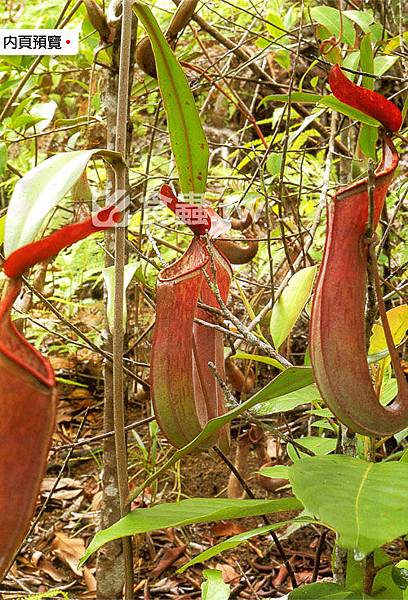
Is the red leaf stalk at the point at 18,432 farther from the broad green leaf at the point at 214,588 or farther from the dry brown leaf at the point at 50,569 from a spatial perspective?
the dry brown leaf at the point at 50,569

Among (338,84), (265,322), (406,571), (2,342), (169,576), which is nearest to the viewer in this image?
(2,342)

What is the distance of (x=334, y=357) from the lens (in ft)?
1.78

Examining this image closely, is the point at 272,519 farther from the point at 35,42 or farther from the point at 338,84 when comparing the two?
the point at 338,84

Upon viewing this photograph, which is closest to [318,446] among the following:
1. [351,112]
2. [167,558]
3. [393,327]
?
[393,327]

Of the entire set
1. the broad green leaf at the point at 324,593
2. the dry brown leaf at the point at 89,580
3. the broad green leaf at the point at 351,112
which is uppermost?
the broad green leaf at the point at 351,112

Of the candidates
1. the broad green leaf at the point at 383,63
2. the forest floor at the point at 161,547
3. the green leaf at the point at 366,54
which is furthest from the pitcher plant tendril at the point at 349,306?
the forest floor at the point at 161,547

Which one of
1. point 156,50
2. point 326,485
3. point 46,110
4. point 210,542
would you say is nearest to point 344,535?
point 326,485

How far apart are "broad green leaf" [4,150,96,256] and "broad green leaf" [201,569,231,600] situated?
1.84 ft

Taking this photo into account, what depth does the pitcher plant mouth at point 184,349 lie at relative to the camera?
637 mm

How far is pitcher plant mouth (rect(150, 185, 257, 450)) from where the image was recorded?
637 mm

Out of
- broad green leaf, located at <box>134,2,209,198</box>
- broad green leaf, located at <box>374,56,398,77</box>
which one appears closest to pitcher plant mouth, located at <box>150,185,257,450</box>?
broad green leaf, located at <box>134,2,209,198</box>

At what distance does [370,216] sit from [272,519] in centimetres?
118

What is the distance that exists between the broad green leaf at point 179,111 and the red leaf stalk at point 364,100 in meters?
0.16

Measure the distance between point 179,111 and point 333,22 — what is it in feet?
2.07
